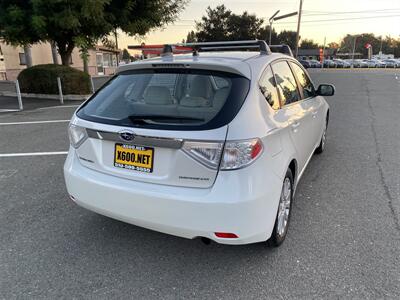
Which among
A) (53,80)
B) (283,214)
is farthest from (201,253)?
(53,80)

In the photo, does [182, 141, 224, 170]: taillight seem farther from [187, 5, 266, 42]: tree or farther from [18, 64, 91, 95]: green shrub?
[187, 5, 266, 42]: tree

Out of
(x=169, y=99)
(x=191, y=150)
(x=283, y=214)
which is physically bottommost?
(x=283, y=214)

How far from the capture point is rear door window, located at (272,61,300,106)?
3162 millimetres

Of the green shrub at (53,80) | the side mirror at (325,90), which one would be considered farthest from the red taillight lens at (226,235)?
the green shrub at (53,80)

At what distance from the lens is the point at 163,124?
2.42 meters

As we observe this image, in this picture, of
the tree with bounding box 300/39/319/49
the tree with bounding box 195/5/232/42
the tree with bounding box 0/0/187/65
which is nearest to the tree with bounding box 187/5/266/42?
the tree with bounding box 195/5/232/42

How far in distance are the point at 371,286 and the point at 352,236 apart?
0.69m

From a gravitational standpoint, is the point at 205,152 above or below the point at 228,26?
below

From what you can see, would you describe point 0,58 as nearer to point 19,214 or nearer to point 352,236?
point 19,214

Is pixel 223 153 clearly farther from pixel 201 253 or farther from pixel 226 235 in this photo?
pixel 201 253

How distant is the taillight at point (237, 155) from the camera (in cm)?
227

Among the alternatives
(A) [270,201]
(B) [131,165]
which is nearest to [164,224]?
(B) [131,165]

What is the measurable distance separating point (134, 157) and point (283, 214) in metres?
1.38

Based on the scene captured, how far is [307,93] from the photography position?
421cm
